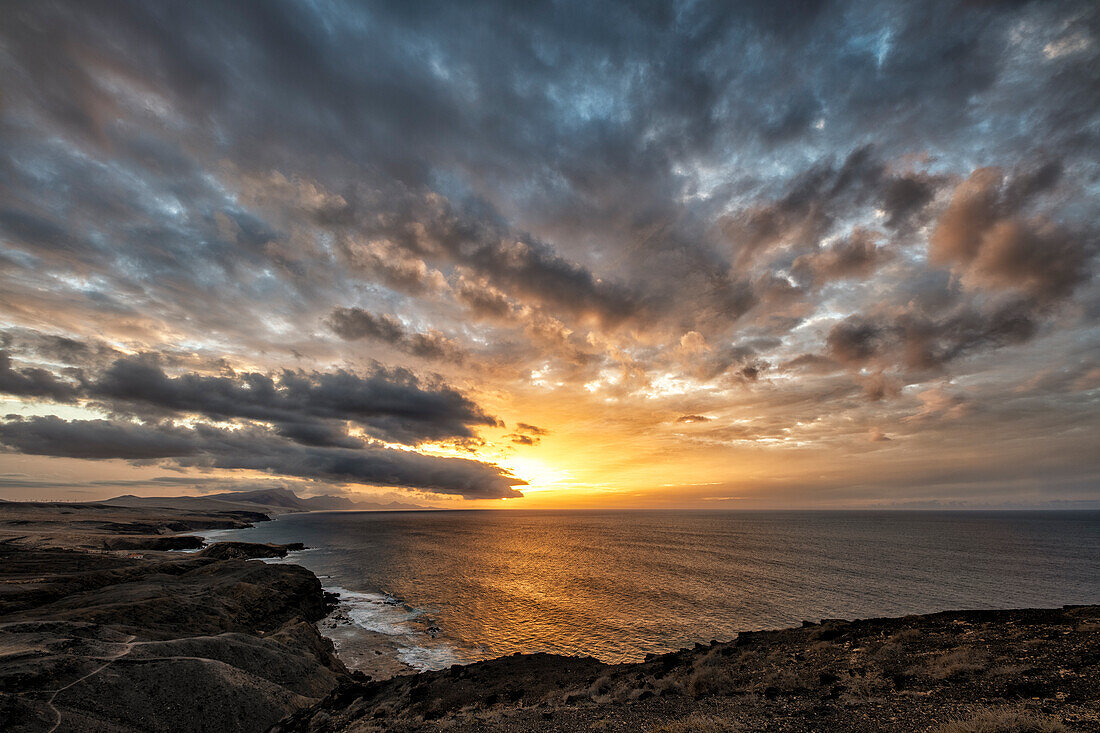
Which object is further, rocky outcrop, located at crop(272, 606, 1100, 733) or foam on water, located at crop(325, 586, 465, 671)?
foam on water, located at crop(325, 586, 465, 671)

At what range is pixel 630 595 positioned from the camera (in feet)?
200

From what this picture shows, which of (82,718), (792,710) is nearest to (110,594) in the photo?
(82,718)

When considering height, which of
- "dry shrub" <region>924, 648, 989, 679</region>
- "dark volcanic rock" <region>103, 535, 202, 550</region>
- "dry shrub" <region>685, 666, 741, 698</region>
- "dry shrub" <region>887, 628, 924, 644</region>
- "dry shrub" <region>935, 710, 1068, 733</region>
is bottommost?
"dark volcanic rock" <region>103, 535, 202, 550</region>

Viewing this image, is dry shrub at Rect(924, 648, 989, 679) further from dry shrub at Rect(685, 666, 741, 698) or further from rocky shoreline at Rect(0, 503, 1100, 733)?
dry shrub at Rect(685, 666, 741, 698)

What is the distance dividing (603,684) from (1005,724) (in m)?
16.2

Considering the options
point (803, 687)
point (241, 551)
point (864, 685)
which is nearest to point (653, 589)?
point (803, 687)

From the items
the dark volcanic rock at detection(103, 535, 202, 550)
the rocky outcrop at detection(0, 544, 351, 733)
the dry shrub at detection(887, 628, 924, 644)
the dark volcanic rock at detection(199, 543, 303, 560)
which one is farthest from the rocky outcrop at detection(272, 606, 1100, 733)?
the dark volcanic rock at detection(103, 535, 202, 550)

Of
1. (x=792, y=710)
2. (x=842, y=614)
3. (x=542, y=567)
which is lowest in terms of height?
(x=542, y=567)

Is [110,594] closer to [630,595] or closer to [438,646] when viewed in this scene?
[438,646]

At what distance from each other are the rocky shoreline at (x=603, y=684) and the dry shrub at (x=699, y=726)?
0.09 meters

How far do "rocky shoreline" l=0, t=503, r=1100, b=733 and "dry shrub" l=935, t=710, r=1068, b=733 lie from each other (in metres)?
0.06

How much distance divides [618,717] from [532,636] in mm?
30029

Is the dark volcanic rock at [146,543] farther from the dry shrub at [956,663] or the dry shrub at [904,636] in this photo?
the dry shrub at [956,663]

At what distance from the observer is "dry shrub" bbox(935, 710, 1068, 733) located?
473 inches
